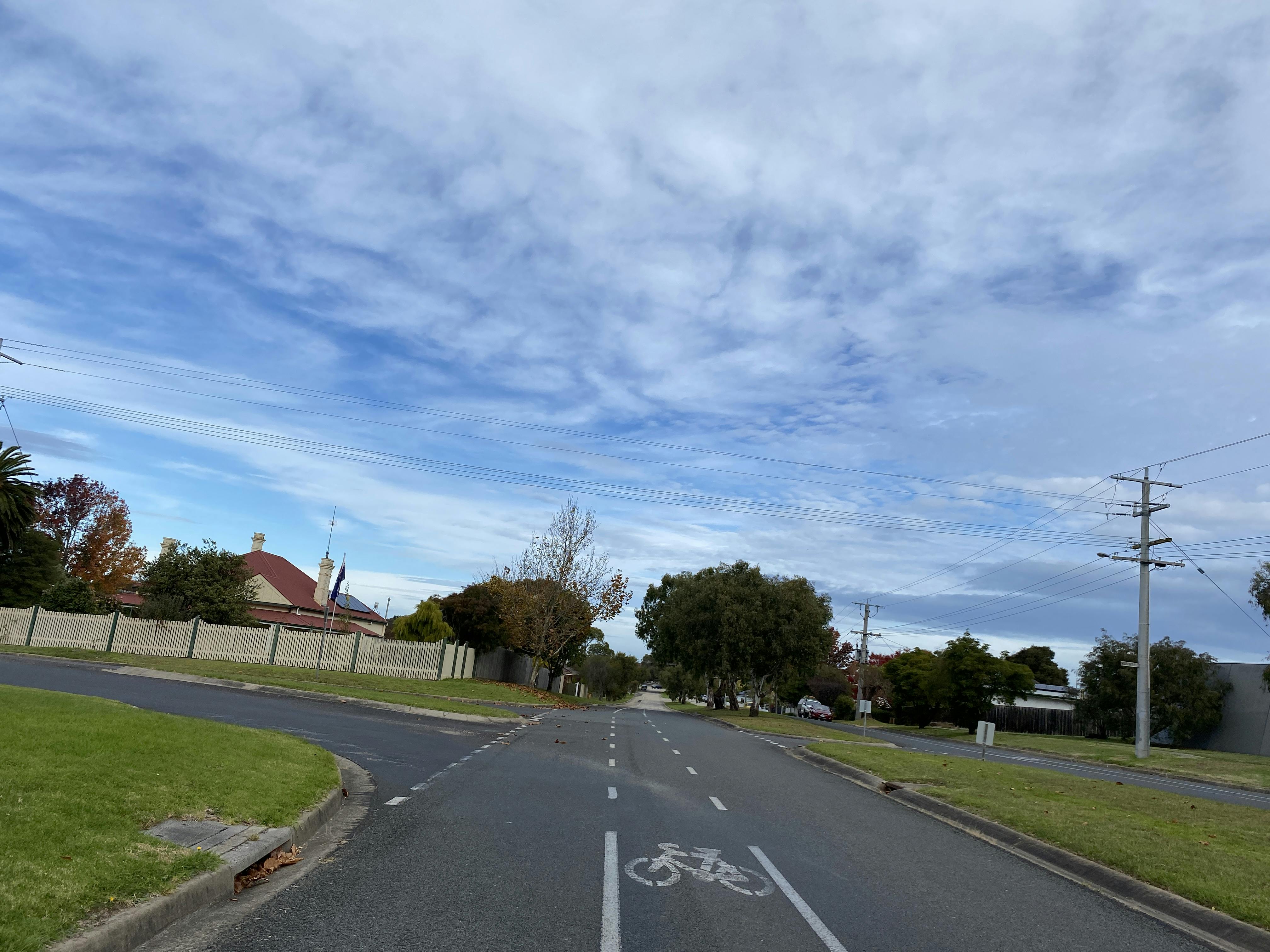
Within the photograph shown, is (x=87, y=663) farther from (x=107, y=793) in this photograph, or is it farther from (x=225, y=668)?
(x=107, y=793)

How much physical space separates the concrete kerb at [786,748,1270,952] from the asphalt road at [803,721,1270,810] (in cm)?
909

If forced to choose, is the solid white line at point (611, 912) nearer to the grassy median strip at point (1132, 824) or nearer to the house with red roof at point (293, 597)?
the grassy median strip at point (1132, 824)

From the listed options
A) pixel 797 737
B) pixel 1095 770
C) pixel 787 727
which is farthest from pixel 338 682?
pixel 1095 770

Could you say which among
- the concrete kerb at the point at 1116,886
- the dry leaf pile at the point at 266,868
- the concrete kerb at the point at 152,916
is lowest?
the dry leaf pile at the point at 266,868

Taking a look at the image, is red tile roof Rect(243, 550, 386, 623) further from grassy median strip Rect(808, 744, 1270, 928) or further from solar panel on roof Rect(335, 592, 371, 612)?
grassy median strip Rect(808, 744, 1270, 928)

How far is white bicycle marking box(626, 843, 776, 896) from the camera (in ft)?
25.8

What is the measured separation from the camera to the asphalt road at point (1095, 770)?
21906mm

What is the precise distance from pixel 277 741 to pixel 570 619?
33.2 metres

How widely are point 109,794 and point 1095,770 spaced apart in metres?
30.1

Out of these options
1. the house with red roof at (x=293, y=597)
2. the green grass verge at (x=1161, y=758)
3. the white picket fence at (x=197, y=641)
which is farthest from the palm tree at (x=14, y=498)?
the green grass verge at (x=1161, y=758)

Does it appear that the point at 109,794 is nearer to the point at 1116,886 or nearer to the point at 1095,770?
the point at 1116,886

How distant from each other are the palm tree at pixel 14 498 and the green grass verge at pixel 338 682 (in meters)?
7.10

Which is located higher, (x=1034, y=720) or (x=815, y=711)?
(x=1034, y=720)

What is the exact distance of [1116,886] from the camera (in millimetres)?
9312
